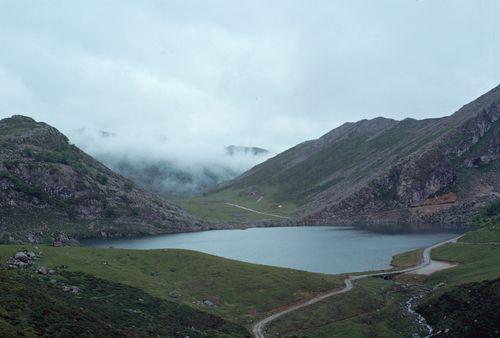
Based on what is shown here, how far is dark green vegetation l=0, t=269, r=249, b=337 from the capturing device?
3906 centimetres

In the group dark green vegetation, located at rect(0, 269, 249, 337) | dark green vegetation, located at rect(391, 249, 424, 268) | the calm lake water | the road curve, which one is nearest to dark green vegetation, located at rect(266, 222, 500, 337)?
the road curve

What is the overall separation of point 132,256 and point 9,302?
6509 cm

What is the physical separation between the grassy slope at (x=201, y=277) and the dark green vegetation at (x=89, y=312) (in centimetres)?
679

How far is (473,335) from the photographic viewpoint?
180 feet

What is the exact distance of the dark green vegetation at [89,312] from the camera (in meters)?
39.1

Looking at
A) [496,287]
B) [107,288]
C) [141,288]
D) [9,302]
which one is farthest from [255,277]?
[9,302]

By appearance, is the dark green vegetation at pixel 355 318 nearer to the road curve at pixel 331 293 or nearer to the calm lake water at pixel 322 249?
the road curve at pixel 331 293

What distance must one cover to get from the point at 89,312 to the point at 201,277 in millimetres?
45030

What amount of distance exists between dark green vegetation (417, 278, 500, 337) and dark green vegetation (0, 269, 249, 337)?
91.2 ft

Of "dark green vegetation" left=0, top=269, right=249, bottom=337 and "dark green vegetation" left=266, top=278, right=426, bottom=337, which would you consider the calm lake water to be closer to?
"dark green vegetation" left=266, top=278, right=426, bottom=337

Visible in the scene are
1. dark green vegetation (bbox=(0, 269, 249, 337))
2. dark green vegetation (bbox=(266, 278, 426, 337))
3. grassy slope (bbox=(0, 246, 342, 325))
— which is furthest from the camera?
grassy slope (bbox=(0, 246, 342, 325))

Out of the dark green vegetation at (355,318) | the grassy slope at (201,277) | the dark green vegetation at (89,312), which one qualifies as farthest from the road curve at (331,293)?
the dark green vegetation at (89,312)

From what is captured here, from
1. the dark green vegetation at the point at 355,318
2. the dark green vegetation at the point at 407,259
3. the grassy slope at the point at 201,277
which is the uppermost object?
the grassy slope at the point at 201,277

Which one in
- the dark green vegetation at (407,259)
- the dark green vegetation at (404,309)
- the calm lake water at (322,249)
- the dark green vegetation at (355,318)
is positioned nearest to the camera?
the dark green vegetation at (404,309)
